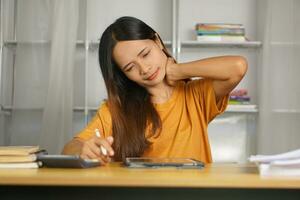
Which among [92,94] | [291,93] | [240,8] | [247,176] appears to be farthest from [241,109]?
[247,176]

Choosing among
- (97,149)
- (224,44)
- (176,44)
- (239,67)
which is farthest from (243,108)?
(97,149)

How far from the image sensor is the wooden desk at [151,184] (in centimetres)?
80

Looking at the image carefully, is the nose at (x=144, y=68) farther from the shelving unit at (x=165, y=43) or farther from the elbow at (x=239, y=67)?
the shelving unit at (x=165, y=43)

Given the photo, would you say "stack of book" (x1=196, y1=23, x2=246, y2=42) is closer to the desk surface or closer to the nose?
the nose

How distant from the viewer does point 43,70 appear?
2820 millimetres

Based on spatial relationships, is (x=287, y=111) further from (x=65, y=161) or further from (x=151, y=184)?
(x=151, y=184)

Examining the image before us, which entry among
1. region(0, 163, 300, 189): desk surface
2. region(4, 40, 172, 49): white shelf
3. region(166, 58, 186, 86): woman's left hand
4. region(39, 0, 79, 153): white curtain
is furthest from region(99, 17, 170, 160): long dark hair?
region(4, 40, 172, 49): white shelf

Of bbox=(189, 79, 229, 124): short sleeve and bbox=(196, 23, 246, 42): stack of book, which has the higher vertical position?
bbox=(196, 23, 246, 42): stack of book

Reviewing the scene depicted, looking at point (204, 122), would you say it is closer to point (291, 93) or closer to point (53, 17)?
point (291, 93)

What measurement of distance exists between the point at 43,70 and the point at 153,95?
52.5 inches

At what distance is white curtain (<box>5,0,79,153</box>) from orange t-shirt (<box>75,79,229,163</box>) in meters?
1.20

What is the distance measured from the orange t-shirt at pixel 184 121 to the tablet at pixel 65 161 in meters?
0.44

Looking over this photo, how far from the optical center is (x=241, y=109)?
2.92 m

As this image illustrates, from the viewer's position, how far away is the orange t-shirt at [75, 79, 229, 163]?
1.55m
